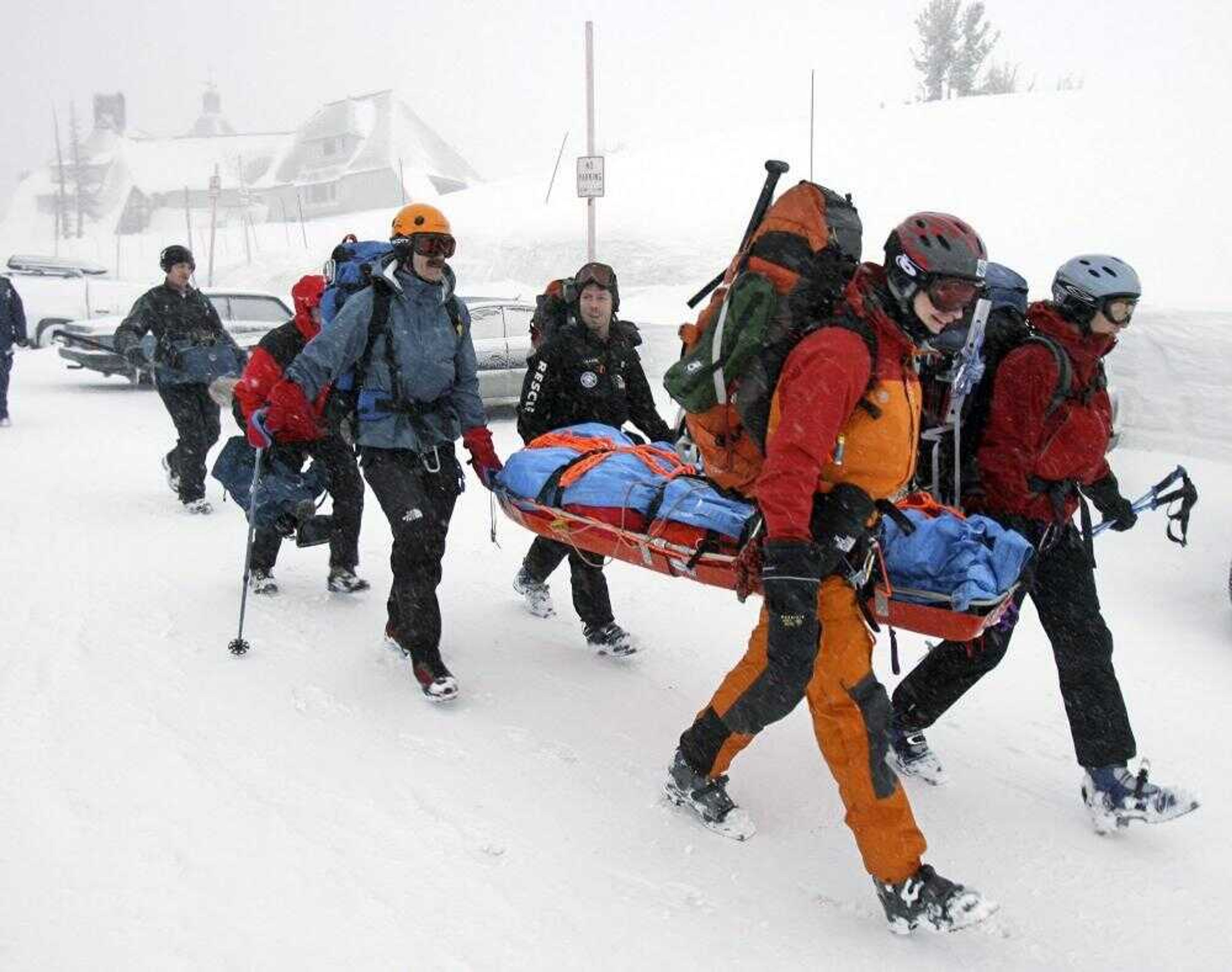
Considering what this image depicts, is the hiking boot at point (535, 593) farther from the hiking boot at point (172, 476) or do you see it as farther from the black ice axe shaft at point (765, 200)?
the hiking boot at point (172, 476)

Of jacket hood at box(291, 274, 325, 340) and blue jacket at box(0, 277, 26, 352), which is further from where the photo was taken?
blue jacket at box(0, 277, 26, 352)

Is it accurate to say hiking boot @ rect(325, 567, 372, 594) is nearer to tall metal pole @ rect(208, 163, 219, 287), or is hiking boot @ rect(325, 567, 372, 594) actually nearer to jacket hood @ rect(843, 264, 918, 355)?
jacket hood @ rect(843, 264, 918, 355)

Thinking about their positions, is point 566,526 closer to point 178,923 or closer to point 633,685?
point 633,685

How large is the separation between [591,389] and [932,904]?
9.59 ft

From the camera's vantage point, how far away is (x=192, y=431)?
Result: 26.3 feet

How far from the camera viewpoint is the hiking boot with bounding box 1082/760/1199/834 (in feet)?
11.5

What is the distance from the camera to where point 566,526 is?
421 cm

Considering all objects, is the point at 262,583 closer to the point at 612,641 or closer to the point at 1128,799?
the point at 612,641

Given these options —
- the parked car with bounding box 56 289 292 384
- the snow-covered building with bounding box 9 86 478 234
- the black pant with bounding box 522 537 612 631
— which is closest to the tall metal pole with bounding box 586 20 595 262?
the parked car with bounding box 56 289 292 384

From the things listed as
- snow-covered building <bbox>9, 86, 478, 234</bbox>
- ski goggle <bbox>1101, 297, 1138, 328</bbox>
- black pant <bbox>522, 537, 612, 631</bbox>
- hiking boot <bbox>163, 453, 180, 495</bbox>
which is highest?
snow-covered building <bbox>9, 86, 478, 234</bbox>

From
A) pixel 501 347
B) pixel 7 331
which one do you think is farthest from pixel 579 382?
pixel 7 331

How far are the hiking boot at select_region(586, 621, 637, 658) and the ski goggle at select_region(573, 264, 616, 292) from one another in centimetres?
170

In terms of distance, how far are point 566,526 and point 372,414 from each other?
3.40 feet

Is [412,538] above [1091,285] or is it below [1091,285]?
below
